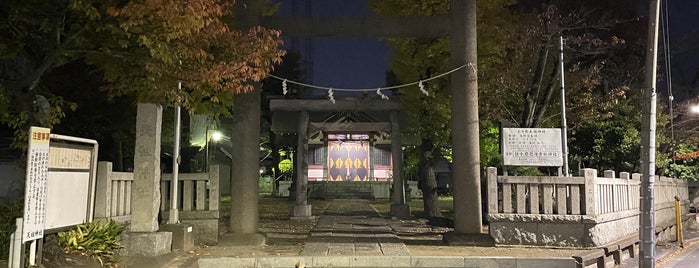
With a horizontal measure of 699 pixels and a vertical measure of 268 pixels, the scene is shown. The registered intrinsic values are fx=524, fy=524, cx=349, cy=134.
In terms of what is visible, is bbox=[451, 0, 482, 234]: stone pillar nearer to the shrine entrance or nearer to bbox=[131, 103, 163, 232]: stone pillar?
bbox=[131, 103, 163, 232]: stone pillar

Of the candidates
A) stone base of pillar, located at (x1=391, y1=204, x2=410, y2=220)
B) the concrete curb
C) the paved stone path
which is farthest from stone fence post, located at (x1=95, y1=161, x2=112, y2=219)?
stone base of pillar, located at (x1=391, y1=204, x2=410, y2=220)

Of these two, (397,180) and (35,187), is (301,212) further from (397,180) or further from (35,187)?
(35,187)

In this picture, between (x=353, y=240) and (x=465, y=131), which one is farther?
(x=353, y=240)

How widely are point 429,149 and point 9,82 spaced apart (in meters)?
14.8

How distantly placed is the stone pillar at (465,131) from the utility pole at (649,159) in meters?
3.63

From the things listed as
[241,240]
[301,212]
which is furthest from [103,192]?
[301,212]

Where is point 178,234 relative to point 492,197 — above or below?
below

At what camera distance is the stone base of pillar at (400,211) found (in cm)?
1994

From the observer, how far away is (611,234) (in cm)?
1277

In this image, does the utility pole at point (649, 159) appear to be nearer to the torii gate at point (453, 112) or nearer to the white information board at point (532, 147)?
the white information board at point (532, 147)

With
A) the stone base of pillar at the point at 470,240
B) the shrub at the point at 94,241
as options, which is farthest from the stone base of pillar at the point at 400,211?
the shrub at the point at 94,241

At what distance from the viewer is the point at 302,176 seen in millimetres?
21281

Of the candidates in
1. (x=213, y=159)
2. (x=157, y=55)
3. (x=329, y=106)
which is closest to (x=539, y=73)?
(x=329, y=106)

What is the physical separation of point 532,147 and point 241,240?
24.0 ft
